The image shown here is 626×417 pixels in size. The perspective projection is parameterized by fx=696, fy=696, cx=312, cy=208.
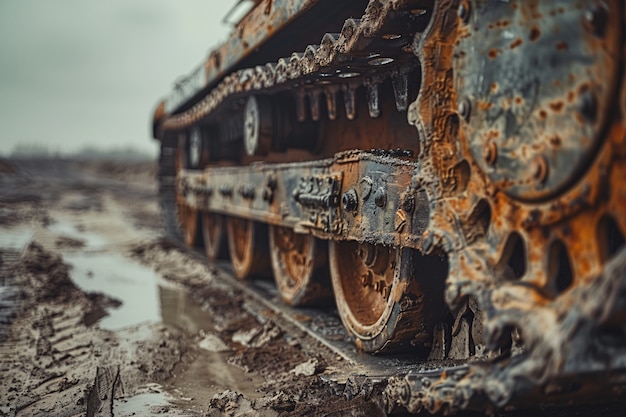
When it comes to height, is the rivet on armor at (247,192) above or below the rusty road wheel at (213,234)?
above

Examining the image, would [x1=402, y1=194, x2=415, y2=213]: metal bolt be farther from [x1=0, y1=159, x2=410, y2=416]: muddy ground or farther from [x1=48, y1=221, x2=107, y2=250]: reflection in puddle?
[x1=48, y1=221, x2=107, y2=250]: reflection in puddle

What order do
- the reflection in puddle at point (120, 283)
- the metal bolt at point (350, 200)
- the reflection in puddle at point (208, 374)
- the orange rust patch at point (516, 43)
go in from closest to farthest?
the orange rust patch at point (516, 43), the metal bolt at point (350, 200), the reflection in puddle at point (208, 374), the reflection in puddle at point (120, 283)

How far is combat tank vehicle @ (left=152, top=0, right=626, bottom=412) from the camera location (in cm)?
167

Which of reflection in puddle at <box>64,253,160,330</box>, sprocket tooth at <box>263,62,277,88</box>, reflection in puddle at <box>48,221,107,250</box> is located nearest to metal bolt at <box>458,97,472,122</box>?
sprocket tooth at <box>263,62,277,88</box>

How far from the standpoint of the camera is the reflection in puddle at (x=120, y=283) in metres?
5.10


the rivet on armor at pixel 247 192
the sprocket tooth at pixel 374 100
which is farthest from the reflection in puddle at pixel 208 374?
the sprocket tooth at pixel 374 100

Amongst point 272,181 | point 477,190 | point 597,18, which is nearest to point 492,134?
point 477,190

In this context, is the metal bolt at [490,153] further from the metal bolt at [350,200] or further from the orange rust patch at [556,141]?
the metal bolt at [350,200]

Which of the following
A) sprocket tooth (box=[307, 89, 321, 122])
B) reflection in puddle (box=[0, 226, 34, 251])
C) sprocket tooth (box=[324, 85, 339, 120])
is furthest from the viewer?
reflection in puddle (box=[0, 226, 34, 251])

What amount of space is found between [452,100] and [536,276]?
0.67 m

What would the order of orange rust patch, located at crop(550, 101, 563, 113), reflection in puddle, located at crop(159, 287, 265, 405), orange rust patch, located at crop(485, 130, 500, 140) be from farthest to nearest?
reflection in puddle, located at crop(159, 287, 265, 405) < orange rust patch, located at crop(485, 130, 500, 140) < orange rust patch, located at crop(550, 101, 563, 113)

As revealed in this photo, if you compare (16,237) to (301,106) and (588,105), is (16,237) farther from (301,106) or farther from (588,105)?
(588,105)

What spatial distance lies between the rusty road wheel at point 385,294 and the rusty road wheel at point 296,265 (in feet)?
1.21

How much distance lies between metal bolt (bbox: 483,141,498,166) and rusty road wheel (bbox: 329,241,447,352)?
1101 mm
